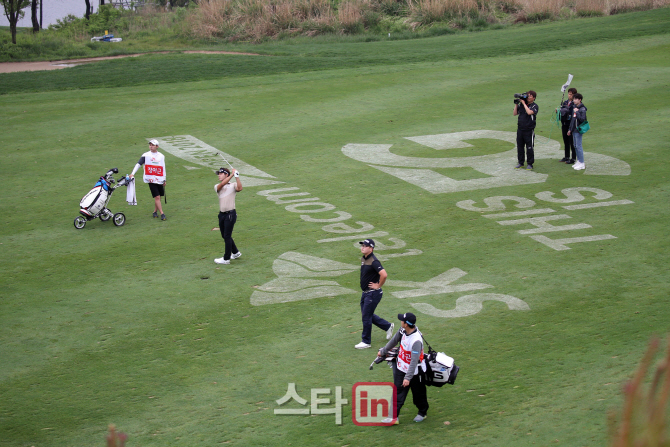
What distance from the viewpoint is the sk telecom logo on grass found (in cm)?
943

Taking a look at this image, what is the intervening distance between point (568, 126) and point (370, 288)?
36.3ft

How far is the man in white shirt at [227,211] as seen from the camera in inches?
563

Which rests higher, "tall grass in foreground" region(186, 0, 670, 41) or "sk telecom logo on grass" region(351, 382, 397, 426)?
"tall grass in foreground" region(186, 0, 670, 41)

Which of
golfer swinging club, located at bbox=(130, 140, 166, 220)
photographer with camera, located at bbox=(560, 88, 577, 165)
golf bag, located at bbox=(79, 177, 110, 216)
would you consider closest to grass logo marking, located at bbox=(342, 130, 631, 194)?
photographer with camera, located at bbox=(560, 88, 577, 165)

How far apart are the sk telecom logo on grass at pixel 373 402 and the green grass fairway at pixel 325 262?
18 centimetres

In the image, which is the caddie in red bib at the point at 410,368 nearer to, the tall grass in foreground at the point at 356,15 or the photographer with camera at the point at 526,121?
the photographer with camera at the point at 526,121

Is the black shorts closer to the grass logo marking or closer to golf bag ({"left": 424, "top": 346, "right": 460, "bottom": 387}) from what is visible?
the grass logo marking

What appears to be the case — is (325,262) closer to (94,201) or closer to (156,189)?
(156,189)

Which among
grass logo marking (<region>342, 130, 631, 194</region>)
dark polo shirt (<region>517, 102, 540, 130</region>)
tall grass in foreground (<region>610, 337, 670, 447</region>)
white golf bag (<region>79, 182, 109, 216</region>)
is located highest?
dark polo shirt (<region>517, 102, 540, 130</region>)

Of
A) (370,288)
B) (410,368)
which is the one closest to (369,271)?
(370,288)

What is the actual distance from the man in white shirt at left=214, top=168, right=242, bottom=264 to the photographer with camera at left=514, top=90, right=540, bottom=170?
8.55 m

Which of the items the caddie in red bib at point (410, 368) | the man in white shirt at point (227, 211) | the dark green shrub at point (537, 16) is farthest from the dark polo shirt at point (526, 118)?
the dark green shrub at point (537, 16)

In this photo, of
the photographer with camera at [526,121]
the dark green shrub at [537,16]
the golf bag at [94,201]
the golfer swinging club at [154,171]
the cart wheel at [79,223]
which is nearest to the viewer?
the golf bag at [94,201]

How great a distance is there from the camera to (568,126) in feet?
63.7
